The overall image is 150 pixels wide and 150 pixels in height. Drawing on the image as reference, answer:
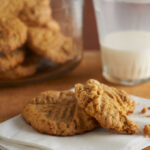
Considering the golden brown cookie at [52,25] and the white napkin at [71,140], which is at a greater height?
the golden brown cookie at [52,25]

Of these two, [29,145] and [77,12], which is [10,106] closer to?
[29,145]

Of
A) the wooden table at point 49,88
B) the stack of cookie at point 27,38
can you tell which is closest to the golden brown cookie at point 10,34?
the stack of cookie at point 27,38

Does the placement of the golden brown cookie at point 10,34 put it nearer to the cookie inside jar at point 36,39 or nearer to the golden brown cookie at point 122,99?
the cookie inside jar at point 36,39

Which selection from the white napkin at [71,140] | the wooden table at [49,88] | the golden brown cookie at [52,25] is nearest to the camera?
the white napkin at [71,140]

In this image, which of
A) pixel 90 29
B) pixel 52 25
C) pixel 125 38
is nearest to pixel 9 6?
pixel 52 25

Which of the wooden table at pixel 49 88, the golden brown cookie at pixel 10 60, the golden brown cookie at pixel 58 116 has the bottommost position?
the wooden table at pixel 49 88

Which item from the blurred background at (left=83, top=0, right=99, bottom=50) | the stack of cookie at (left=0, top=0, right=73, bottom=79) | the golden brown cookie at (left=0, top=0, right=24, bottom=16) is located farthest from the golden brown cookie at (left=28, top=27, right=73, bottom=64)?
the blurred background at (left=83, top=0, right=99, bottom=50)

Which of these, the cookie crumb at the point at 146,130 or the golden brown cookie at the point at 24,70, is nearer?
the cookie crumb at the point at 146,130

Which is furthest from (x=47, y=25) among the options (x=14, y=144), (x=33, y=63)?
(x=14, y=144)
